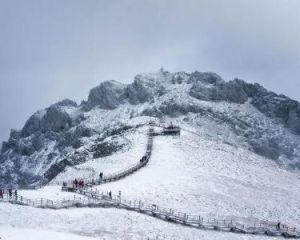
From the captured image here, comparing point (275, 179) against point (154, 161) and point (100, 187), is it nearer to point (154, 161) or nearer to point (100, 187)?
point (154, 161)

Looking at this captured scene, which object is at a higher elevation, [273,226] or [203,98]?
[203,98]

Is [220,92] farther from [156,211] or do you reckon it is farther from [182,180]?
[156,211]

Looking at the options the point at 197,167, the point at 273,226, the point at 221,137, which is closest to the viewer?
the point at 273,226

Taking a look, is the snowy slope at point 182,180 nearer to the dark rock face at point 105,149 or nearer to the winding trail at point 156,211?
the dark rock face at point 105,149

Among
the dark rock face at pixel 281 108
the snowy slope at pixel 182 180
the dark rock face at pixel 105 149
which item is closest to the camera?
the snowy slope at pixel 182 180

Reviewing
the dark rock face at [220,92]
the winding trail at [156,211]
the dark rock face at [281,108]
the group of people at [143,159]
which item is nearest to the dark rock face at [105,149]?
the group of people at [143,159]

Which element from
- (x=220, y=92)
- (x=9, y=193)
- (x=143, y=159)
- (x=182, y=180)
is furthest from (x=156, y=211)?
(x=220, y=92)

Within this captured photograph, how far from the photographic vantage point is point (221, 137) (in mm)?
155250

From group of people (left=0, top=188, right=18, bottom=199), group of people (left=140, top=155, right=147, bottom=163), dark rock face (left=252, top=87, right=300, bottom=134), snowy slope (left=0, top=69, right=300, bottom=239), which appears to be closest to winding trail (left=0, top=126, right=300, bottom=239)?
group of people (left=0, top=188, right=18, bottom=199)

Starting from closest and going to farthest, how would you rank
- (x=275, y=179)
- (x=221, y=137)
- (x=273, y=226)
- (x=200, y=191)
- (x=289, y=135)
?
1. (x=273, y=226)
2. (x=200, y=191)
3. (x=275, y=179)
4. (x=221, y=137)
5. (x=289, y=135)

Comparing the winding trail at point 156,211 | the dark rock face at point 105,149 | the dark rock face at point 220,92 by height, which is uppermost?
the dark rock face at point 220,92

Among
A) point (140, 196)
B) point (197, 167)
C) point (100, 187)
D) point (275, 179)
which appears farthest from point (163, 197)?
point (275, 179)

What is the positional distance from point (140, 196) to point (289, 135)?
113333mm

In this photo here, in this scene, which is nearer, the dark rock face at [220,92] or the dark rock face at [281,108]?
the dark rock face at [281,108]
